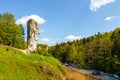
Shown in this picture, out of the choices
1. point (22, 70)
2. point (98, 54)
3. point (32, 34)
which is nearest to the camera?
point (22, 70)

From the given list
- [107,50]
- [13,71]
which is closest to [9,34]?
[107,50]

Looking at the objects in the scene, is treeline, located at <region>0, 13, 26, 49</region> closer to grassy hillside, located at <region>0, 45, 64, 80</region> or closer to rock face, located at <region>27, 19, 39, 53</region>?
rock face, located at <region>27, 19, 39, 53</region>

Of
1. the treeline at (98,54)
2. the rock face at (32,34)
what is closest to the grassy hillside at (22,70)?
the treeline at (98,54)

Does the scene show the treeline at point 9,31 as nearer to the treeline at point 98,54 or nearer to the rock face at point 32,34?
the rock face at point 32,34

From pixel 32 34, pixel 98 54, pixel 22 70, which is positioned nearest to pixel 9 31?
pixel 32 34

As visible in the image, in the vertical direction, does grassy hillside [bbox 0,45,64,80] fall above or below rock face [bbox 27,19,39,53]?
below

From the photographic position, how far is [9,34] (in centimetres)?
8706

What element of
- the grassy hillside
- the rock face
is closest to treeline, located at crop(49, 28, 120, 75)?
the rock face

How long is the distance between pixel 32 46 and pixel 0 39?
13.1 meters

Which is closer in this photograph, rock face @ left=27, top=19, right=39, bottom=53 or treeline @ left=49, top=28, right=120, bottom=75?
rock face @ left=27, top=19, right=39, bottom=53

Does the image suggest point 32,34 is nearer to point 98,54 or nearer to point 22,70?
point 98,54

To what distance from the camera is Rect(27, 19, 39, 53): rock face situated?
306ft

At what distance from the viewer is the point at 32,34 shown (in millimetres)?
94438

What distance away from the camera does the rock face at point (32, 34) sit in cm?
9319
